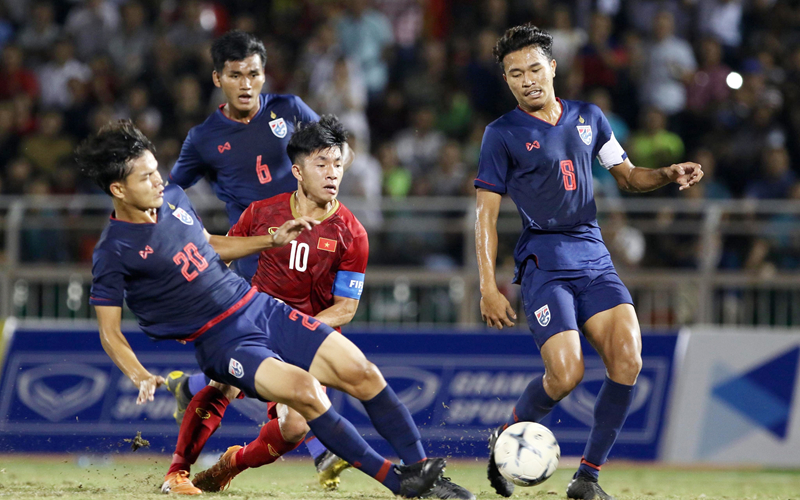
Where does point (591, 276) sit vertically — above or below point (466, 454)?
above

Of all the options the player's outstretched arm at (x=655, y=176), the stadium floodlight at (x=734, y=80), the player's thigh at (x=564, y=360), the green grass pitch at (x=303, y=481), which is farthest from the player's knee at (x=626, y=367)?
the stadium floodlight at (x=734, y=80)

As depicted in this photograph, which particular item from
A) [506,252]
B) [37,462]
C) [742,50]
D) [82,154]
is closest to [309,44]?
[506,252]

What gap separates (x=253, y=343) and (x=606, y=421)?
206 centimetres

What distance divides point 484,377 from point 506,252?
56.6 inches

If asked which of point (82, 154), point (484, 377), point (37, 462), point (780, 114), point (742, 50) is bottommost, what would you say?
point (37, 462)

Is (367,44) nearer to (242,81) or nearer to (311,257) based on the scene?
(242,81)

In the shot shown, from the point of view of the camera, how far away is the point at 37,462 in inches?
375

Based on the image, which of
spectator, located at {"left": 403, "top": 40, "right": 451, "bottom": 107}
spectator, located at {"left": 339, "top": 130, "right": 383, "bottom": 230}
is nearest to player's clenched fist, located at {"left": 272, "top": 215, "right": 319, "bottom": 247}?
spectator, located at {"left": 339, "top": 130, "right": 383, "bottom": 230}

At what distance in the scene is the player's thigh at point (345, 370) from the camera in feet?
17.8

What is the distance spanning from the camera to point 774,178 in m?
10.9

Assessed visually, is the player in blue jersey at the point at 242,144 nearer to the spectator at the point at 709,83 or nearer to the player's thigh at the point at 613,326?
the player's thigh at the point at 613,326

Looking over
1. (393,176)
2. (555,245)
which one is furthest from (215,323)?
(393,176)

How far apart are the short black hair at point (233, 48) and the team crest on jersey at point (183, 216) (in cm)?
164

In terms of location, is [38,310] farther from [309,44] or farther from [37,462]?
[309,44]
